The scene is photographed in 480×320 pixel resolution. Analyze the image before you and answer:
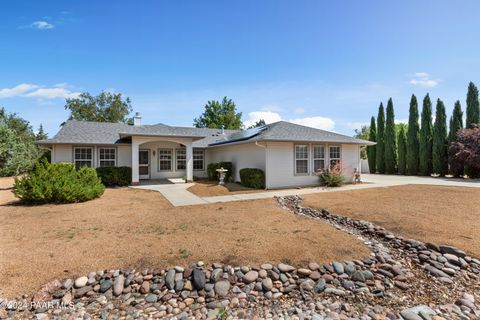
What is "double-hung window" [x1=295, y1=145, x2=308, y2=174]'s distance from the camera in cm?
1318

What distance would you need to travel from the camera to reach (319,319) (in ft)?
10.0

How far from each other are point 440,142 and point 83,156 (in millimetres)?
27027

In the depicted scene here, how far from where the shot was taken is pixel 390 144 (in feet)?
80.2

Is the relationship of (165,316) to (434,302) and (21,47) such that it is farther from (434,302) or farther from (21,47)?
(21,47)

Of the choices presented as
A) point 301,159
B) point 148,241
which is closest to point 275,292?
point 148,241

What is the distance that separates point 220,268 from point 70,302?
2.11 meters

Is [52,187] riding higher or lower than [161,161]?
lower

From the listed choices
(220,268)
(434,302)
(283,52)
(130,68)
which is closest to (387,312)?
(434,302)

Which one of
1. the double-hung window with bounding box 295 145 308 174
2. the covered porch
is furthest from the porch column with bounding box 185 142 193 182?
the double-hung window with bounding box 295 145 308 174

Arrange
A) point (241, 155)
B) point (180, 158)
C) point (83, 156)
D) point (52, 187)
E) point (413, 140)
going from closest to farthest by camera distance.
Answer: point (52, 187) → point (83, 156) → point (241, 155) → point (180, 158) → point (413, 140)

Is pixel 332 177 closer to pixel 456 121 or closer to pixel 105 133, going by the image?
pixel 105 133

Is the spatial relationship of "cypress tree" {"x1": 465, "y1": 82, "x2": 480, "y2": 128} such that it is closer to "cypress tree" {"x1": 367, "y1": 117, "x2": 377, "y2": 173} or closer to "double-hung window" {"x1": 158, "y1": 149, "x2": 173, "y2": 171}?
"cypress tree" {"x1": 367, "y1": 117, "x2": 377, "y2": 173}

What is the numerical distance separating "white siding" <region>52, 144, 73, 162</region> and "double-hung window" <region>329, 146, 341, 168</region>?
1529 centimetres

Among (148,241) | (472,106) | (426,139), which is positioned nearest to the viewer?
(148,241)
